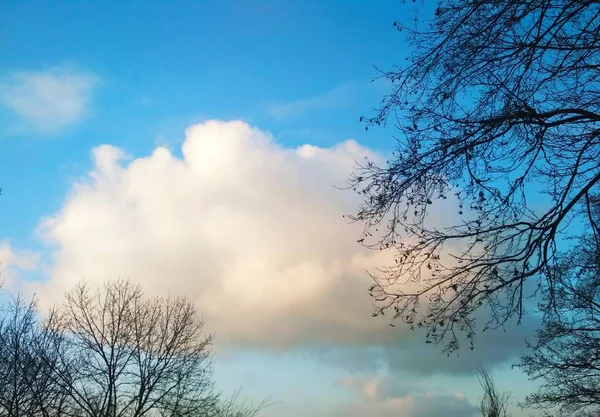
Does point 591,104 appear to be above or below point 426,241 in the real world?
above

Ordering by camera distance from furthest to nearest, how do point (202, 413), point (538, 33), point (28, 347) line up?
point (202, 413)
point (28, 347)
point (538, 33)

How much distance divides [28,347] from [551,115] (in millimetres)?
19862

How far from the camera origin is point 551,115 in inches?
256

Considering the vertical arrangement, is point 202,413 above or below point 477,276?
above

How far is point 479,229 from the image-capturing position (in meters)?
6.58

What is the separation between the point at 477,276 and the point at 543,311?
117cm

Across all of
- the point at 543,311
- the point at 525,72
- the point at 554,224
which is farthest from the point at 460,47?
the point at 543,311

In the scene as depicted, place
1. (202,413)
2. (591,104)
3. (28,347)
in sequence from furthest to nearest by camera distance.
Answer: (202,413) < (28,347) < (591,104)

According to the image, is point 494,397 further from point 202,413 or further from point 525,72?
point 525,72

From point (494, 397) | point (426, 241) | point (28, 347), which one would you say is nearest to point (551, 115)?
point (426, 241)

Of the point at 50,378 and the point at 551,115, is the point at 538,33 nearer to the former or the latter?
the point at 551,115

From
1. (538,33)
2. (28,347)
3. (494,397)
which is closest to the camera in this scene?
(538,33)

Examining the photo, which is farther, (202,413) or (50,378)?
(202,413)

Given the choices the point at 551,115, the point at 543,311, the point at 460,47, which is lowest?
the point at 543,311
